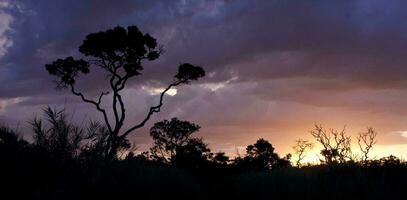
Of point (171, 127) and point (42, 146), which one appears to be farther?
point (171, 127)

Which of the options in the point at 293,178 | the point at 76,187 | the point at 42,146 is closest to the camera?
the point at 76,187

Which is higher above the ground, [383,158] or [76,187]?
[383,158]

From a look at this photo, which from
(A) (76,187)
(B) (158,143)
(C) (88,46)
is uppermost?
(C) (88,46)

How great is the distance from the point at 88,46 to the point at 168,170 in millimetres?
28984

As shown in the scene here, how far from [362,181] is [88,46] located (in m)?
30.2

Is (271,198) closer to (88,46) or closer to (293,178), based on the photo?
(293,178)

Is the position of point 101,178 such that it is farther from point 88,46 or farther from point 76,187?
point 88,46

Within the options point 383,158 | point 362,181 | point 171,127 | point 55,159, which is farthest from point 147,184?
point 171,127

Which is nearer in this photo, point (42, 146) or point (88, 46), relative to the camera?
point (42, 146)

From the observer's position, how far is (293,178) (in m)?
12.5

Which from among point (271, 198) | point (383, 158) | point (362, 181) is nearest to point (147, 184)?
point (271, 198)

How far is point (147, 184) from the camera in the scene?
10.9m

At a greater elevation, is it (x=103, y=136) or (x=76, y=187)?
(x=103, y=136)

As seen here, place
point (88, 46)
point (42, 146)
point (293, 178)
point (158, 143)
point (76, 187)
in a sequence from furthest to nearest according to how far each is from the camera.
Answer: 1. point (158, 143)
2. point (88, 46)
3. point (293, 178)
4. point (42, 146)
5. point (76, 187)
